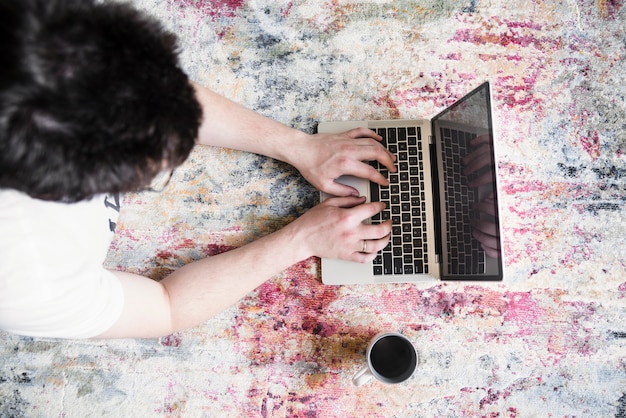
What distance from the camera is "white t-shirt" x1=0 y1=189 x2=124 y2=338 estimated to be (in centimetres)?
80

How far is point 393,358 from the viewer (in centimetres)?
111

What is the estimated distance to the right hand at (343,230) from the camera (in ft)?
3.66

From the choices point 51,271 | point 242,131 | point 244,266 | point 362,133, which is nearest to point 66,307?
point 51,271

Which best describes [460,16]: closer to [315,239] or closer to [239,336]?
[315,239]

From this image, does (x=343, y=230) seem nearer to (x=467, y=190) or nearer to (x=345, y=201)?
(x=345, y=201)

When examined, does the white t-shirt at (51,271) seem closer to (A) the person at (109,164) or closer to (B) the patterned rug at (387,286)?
(A) the person at (109,164)

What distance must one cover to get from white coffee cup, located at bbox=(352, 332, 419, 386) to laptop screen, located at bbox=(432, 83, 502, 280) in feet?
0.65

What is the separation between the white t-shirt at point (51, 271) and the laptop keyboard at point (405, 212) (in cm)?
65

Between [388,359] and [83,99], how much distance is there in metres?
0.87

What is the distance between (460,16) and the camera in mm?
1259

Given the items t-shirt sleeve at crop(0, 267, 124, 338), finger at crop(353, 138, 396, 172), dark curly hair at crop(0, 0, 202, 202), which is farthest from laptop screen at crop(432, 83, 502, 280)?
t-shirt sleeve at crop(0, 267, 124, 338)

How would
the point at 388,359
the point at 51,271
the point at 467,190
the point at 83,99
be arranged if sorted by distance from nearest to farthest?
the point at 83,99 → the point at 51,271 → the point at 467,190 → the point at 388,359

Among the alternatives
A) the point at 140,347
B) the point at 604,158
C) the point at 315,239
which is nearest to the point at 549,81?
the point at 604,158

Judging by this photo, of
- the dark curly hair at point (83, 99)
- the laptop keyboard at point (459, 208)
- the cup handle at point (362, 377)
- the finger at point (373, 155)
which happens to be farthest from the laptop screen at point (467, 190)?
the dark curly hair at point (83, 99)
